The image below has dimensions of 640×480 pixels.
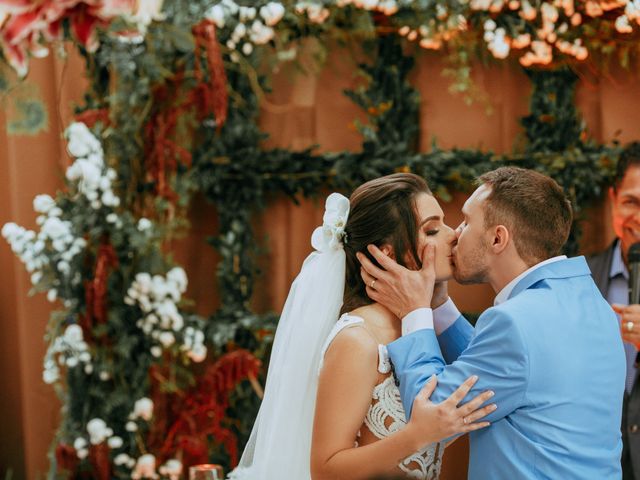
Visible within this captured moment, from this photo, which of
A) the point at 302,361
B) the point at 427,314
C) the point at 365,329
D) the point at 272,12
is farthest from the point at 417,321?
the point at 272,12

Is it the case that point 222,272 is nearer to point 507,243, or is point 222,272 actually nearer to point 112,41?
point 112,41

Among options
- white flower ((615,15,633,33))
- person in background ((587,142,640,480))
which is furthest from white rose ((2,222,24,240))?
white flower ((615,15,633,33))

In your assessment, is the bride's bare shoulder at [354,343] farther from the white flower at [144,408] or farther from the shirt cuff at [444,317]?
the white flower at [144,408]

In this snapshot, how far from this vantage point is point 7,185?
3.71 m

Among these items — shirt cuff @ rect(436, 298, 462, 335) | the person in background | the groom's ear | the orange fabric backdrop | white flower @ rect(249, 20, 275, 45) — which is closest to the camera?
the groom's ear

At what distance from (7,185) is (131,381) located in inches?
39.3

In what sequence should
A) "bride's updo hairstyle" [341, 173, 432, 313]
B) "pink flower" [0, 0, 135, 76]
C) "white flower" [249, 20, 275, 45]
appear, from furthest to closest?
1. "white flower" [249, 20, 275, 45]
2. "bride's updo hairstyle" [341, 173, 432, 313]
3. "pink flower" [0, 0, 135, 76]

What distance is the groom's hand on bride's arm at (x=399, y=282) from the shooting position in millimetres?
2154

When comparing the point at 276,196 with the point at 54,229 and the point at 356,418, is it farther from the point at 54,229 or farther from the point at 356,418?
the point at 356,418

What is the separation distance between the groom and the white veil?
13 centimetres

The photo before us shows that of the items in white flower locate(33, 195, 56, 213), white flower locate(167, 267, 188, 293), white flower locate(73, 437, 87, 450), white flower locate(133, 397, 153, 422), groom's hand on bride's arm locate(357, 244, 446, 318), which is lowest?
white flower locate(73, 437, 87, 450)

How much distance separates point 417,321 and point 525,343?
0.27 meters

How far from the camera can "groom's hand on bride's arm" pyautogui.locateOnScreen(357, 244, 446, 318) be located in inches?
84.8

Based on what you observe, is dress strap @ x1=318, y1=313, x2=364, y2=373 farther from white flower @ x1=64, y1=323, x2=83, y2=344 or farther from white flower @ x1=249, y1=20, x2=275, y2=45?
white flower @ x1=249, y1=20, x2=275, y2=45
